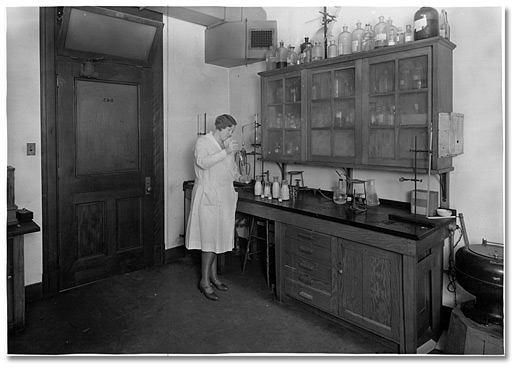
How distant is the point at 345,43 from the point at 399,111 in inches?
28.5

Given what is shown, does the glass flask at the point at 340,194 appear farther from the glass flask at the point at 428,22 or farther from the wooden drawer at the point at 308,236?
the glass flask at the point at 428,22

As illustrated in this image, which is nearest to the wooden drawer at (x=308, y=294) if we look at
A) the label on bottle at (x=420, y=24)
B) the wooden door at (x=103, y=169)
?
the wooden door at (x=103, y=169)

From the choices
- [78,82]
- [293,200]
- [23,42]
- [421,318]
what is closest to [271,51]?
[293,200]

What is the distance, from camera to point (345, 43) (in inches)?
122

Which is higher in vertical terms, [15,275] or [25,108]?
[25,108]

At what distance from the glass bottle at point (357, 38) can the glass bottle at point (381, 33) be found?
151 millimetres

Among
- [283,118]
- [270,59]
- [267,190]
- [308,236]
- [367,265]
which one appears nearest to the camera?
[367,265]

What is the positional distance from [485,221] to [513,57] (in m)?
1.06

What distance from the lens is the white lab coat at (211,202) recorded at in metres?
3.12

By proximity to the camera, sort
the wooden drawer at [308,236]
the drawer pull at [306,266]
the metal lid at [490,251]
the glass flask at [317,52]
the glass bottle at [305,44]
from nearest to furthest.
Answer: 1. the metal lid at [490,251]
2. the wooden drawer at [308,236]
3. the drawer pull at [306,266]
4. the glass flask at [317,52]
5. the glass bottle at [305,44]

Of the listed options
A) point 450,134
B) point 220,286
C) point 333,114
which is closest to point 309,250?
point 220,286

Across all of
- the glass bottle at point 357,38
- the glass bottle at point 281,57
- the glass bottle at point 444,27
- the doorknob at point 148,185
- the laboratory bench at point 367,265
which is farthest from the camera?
the doorknob at point 148,185

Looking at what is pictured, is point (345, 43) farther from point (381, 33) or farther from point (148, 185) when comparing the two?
point (148, 185)

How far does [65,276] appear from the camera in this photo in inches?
134
